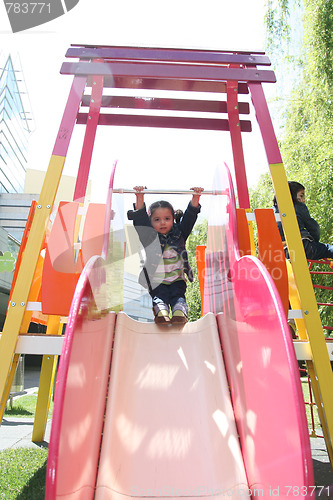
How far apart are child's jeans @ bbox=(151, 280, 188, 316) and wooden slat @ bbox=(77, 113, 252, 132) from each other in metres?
1.65

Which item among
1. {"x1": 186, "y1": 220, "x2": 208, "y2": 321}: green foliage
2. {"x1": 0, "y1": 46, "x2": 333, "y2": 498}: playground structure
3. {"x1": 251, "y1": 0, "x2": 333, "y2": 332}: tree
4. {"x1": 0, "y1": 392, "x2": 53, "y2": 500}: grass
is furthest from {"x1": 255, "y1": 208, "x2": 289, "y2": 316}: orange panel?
{"x1": 186, "y1": 220, "x2": 208, "y2": 321}: green foliage

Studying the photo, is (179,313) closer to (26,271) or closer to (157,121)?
(26,271)

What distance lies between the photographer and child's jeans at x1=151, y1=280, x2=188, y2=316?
303 centimetres

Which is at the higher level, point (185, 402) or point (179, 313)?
point (179, 313)

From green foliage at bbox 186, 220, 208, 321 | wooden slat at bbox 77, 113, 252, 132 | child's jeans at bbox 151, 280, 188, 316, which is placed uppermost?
green foliage at bbox 186, 220, 208, 321

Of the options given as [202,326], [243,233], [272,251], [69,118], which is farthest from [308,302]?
[69,118]

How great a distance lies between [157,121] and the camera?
3979 mm

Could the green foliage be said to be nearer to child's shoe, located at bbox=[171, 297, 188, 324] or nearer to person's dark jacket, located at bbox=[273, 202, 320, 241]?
person's dark jacket, located at bbox=[273, 202, 320, 241]

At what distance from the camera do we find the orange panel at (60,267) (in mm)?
2422

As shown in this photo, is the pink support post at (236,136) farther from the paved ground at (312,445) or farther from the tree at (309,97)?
the tree at (309,97)

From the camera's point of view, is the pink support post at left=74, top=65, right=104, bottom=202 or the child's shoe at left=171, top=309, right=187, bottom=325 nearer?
the child's shoe at left=171, top=309, right=187, bottom=325

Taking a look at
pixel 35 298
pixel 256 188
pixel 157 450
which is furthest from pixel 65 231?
pixel 256 188

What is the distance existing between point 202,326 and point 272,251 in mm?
730

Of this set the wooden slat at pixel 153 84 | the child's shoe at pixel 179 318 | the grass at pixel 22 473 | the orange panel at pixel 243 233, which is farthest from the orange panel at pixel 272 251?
the grass at pixel 22 473
